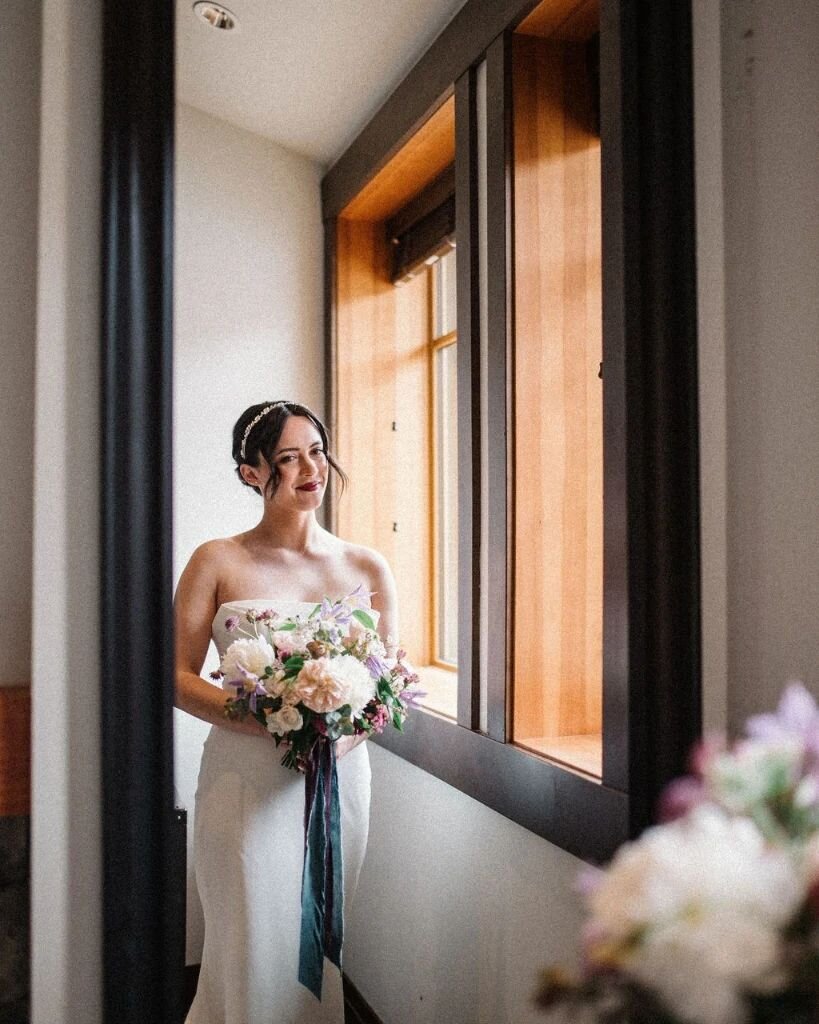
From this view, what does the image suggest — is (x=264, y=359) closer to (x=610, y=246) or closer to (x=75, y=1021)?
(x=610, y=246)

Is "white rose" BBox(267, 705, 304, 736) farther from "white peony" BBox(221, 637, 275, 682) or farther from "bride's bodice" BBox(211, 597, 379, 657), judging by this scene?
"bride's bodice" BBox(211, 597, 379, 657)

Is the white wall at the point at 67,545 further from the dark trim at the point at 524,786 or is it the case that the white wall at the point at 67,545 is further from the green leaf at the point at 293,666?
the dark trim at the point at 524,786

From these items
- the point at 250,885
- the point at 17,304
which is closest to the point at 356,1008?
the point at 250,885

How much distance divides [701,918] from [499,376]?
1.36 meters

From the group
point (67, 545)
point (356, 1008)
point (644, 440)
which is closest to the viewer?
point (67, 545)

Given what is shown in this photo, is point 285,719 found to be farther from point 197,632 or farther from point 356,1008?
point 356,1008

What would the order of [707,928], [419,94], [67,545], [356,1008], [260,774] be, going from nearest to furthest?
1. [707,928]
2. [67,545]
3. [260,774]
4. [419,94]
5. [356,1008]

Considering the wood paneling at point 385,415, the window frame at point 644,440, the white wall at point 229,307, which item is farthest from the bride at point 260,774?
the wood paneling at point 385,415

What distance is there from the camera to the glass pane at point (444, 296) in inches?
109

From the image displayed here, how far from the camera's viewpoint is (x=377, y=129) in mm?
2432

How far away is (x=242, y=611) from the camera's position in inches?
72.7

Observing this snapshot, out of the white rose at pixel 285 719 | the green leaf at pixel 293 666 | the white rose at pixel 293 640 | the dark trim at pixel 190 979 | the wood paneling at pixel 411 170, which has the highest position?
the wood paneling at pixel 411 170

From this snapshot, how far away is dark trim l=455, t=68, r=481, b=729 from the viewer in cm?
194

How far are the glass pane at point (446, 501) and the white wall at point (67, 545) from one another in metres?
1.71
